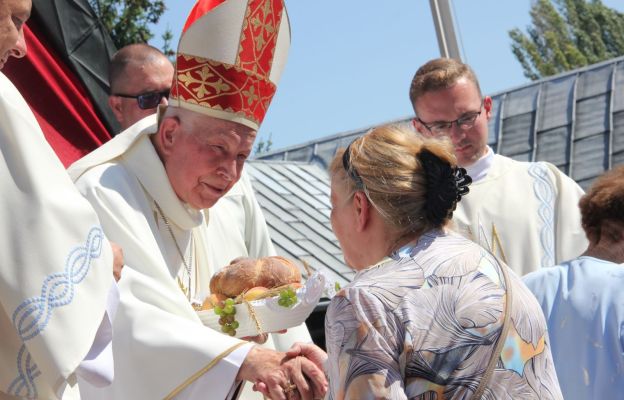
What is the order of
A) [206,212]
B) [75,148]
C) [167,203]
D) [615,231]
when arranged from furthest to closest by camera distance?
[75,148] < [206,212] < [167,203] < [615,231]

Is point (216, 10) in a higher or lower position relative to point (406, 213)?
higher

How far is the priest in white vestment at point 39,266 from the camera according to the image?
2.78 meters

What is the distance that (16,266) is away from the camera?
2787 mm

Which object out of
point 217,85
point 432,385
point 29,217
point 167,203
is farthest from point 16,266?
point 217,85

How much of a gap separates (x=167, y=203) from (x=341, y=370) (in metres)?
1.92

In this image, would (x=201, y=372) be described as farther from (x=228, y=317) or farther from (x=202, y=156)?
(x=202, y=156)

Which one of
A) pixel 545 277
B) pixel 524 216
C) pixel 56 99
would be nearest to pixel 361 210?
pixel 545 277

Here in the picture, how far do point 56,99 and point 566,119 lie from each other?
8.60 m

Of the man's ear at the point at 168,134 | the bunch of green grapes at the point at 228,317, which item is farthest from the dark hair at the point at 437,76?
the bunch of green grapes at the point at 228,317

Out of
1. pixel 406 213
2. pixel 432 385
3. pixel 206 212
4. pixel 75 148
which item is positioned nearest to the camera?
pixel 432 385

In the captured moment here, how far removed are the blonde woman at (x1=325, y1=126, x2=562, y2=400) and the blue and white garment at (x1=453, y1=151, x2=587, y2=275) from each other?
226cm

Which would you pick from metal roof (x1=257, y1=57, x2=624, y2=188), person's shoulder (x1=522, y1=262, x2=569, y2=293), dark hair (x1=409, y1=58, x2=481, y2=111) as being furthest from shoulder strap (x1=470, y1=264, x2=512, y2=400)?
metal roof (x1=257, y1=57, x2=624, y2=188)

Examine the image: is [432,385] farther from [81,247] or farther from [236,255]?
[236,255]

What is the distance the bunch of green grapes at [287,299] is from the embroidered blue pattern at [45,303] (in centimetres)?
115
